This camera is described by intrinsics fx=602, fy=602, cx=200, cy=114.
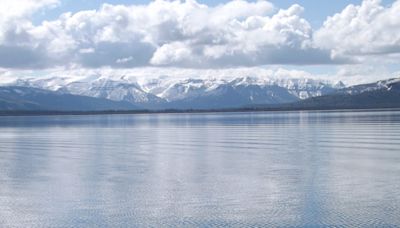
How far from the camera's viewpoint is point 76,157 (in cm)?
4956

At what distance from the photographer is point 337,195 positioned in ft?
93.8

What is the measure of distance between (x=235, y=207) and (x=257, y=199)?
2071mm

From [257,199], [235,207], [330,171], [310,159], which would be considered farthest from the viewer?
[310,159]

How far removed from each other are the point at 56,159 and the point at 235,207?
25.4m

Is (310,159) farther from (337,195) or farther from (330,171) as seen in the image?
(337,195)

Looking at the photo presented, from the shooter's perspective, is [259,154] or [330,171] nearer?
[330,171]

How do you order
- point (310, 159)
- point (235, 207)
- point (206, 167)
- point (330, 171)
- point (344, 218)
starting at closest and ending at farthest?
point (344, 218)
point (235, 207)
point (330, 171)
point (206, 167)
point (310, 159)

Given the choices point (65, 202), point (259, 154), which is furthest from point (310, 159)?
point (65, 202)

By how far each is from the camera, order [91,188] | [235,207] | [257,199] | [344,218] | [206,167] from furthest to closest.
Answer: [206,167] < [91,188] < [257,199] < [235,207] < [344,218]

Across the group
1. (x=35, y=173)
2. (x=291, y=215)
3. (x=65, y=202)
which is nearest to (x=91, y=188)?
(x=65, y=202)

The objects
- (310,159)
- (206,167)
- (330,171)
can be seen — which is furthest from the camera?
(310,159)

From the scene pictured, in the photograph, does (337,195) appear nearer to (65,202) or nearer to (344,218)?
(344,218)

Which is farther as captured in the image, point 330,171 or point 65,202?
point 330,171

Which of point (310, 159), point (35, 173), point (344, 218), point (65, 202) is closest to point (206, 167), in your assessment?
point (310, 159)
